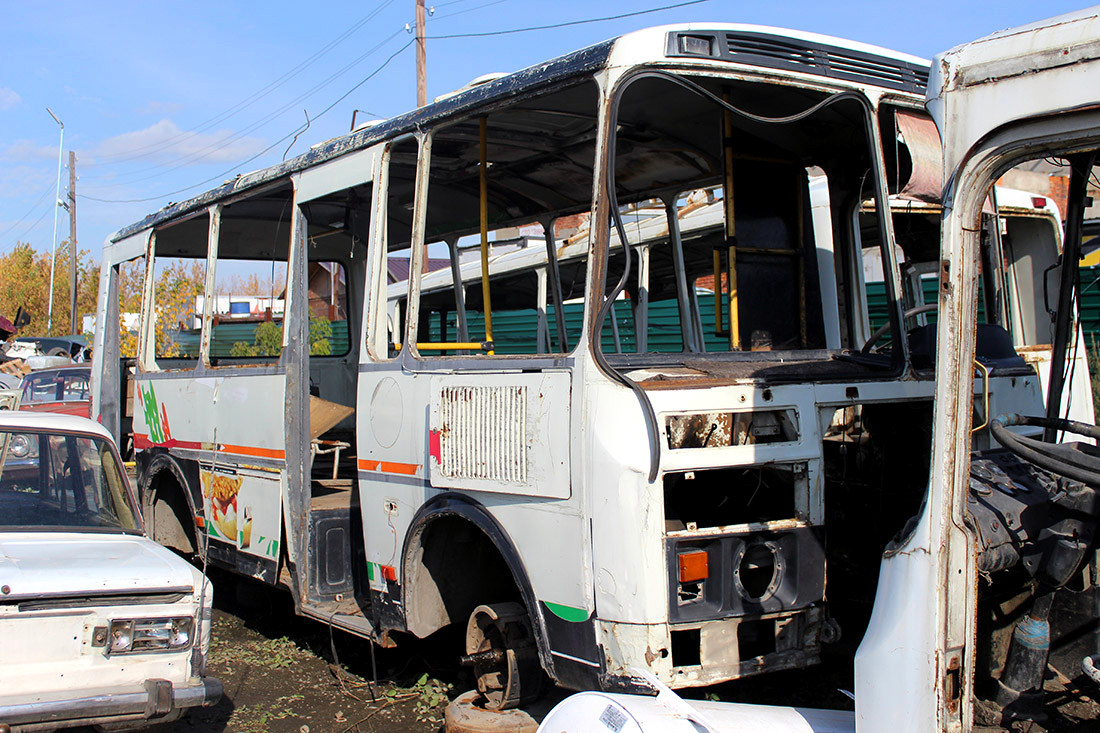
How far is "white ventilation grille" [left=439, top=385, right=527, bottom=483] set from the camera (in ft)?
13.1

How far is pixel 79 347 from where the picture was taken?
87.5ft

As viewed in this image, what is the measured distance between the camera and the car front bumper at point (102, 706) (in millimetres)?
3908

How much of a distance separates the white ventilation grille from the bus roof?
1273mm

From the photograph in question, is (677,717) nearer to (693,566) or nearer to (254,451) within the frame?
(693,566)

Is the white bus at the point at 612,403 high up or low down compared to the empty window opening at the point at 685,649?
up

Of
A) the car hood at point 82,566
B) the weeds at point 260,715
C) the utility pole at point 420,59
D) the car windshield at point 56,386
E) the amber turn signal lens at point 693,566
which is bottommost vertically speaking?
the weeds at point 260,715

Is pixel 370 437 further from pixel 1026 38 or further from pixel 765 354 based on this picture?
pixel 1026 38

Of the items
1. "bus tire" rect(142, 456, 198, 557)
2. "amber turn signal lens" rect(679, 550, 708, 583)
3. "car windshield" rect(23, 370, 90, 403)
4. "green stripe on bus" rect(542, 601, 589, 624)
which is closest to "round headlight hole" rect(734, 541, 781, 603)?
"amber turn signal lens" rect(679, 550, 708, 583)

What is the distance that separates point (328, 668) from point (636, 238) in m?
4.20

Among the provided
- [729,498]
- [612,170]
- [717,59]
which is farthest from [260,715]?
[717,59]

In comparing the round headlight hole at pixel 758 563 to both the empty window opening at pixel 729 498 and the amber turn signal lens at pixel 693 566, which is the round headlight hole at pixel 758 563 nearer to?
the amber turn signal lens at pixel 693 566

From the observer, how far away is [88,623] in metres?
4.22

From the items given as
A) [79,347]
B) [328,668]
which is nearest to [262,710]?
[328,668]

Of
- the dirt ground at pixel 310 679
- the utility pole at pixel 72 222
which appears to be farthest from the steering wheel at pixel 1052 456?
the utility pole at pixel 72 222
